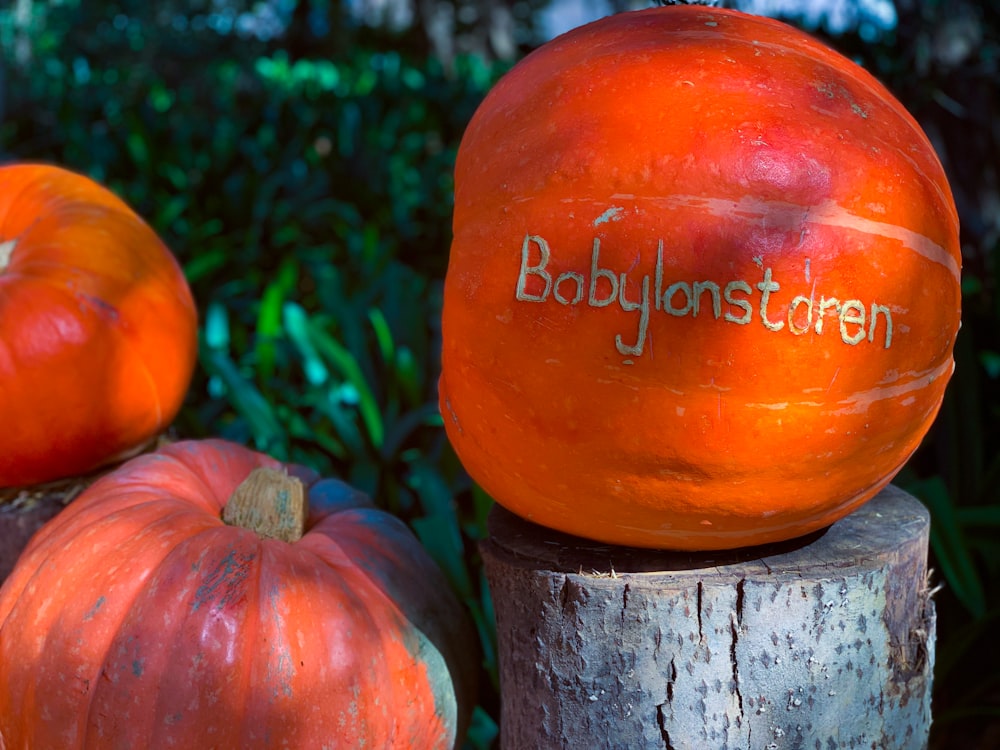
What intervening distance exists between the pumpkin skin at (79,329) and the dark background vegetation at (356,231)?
27.6 inches

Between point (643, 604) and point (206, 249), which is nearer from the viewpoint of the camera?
point (643, 604)

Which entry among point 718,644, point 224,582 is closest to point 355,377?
point 224,582

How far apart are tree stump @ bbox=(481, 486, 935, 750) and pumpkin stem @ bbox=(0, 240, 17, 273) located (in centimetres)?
120

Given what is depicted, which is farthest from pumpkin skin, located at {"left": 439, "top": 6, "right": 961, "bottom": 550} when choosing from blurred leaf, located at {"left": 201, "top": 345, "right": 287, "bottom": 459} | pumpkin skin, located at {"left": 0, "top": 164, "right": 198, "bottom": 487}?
blurred leaf, located at {"left": 201, "top": 345, "right": 287, "bottom": 459}

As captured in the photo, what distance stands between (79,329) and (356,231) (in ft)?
9.15

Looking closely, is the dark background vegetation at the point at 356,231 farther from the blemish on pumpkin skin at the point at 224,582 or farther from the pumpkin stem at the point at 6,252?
the pumpkin stem at the point at 6,252

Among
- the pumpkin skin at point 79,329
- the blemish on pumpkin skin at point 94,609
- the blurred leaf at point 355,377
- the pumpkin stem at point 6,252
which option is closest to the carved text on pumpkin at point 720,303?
the blemish on pumpkin skin at point 94,609

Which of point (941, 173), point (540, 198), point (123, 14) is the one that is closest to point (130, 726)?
point (540, 198)

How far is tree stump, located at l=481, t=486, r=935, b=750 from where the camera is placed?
1244 millimetres

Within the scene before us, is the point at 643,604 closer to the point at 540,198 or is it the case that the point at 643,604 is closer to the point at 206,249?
the point at 540,198

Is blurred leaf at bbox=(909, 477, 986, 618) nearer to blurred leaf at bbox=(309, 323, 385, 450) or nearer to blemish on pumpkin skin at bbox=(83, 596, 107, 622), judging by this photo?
blurred leaf at bbox=(309, 323, 385, 450)

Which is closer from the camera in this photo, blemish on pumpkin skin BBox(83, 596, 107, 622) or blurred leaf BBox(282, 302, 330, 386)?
blemish on pumpkin skin BBox(83, 596, 107, 622)

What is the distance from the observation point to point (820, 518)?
128cm

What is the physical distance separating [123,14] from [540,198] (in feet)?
24.9
